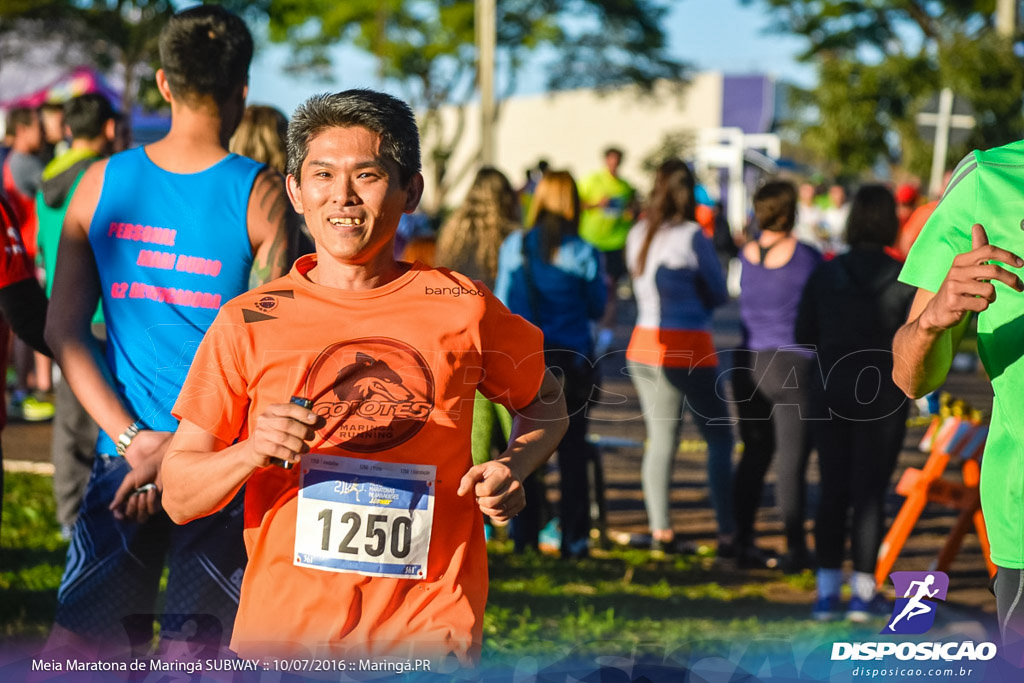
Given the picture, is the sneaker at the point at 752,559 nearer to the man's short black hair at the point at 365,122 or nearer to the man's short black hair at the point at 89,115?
the man's short black hair at the point at 89,115

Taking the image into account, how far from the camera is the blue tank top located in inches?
115

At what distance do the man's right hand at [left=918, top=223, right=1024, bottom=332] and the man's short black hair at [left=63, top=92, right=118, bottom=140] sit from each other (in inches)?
208

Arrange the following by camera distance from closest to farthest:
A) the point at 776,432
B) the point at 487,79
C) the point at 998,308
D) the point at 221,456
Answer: the point at 221,456 → the point at 998,308 → the point at 776,432 → the point at 487,79

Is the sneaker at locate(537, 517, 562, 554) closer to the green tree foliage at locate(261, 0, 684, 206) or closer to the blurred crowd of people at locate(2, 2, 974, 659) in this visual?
the blurred crowd of people at locate(2, 2, 974, 659)

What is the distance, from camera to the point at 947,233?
8.00 ft

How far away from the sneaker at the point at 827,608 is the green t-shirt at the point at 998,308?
3160mm

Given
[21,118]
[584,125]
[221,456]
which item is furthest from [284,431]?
[584,125]

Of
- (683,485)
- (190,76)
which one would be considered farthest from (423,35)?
(190,76)

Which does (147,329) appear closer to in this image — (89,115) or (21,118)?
(89,115)

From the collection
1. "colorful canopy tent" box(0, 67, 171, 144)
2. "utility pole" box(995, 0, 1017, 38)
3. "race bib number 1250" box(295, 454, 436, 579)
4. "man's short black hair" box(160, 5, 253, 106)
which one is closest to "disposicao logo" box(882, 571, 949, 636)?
"race bib number 1250" box(295, 454, 436, 579)

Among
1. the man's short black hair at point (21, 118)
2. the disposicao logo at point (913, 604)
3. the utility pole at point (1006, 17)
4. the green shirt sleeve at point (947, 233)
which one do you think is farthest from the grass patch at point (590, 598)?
the utility pole at point (1006, 17)

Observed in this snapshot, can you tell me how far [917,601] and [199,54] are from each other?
2.23m

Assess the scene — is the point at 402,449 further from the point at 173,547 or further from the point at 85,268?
the point at 85,268

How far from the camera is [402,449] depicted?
89.0 inches
